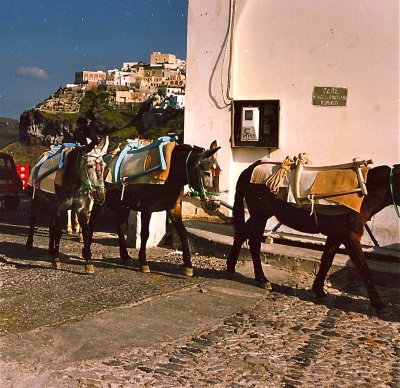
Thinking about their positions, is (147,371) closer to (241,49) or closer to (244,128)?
(244,128)

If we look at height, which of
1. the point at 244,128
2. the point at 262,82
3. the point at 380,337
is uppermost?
the point at 262,82

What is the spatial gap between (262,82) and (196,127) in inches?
61.7

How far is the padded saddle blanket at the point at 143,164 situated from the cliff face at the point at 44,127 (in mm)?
81322

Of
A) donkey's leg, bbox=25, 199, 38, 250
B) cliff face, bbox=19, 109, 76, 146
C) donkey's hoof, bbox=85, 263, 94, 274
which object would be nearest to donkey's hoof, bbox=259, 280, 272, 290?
donkey's hoof, bbox=85, 263, 94, 274

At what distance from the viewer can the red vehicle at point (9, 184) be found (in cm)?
1812

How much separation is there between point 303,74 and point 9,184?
1127cm

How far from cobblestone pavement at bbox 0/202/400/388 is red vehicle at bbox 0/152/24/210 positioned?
30.4ft

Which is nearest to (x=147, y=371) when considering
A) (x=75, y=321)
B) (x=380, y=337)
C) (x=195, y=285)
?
(x=75, y=321)

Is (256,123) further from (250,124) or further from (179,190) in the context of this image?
(179,190)

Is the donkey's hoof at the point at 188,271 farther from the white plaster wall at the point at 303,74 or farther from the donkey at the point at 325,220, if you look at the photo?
the white plaster wall at the point at 303,74

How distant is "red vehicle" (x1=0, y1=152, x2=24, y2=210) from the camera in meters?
18.1

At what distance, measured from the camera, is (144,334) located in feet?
19.2

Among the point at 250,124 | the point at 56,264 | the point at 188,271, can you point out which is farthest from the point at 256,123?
the point at 56,264

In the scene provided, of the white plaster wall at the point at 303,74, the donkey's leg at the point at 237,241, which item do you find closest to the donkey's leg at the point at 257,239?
the donkey's leg at the point at 237,241
